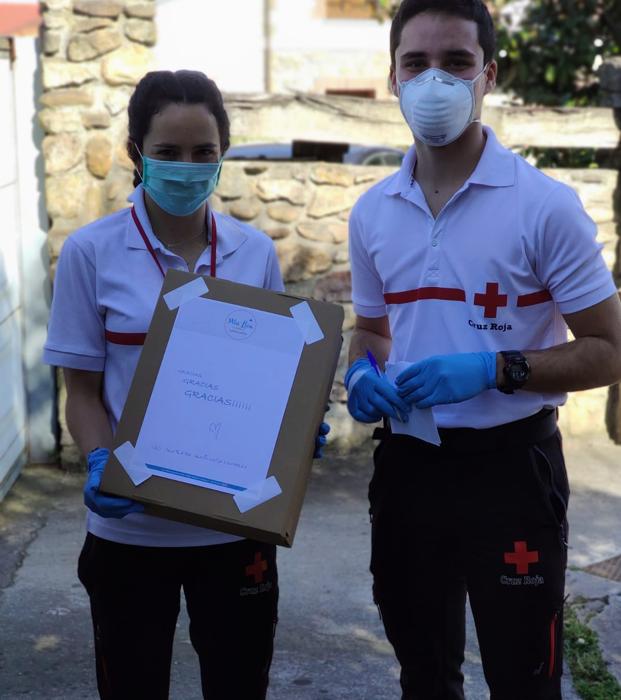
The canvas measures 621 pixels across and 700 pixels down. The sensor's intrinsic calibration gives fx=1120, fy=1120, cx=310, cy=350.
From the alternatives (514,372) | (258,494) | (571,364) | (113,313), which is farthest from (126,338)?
(571,364)

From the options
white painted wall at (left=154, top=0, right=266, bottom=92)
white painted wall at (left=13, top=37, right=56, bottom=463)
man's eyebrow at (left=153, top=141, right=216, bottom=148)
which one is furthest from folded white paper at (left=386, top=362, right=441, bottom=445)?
white painted wall at (left=154, top=0, right=266, bottom=92)

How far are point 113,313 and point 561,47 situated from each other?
6086 millimetres

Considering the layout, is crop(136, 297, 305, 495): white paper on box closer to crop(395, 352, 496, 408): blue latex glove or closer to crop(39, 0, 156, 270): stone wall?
crop(395, 352, 496, 408): blue latex glove

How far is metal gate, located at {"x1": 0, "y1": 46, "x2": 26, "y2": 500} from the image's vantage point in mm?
5180

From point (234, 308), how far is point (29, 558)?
2.62 meters

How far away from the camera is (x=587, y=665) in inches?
143

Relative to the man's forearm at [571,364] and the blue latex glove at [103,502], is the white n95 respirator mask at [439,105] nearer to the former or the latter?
the man's forearm at [571,364]

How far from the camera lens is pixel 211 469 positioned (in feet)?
7.54

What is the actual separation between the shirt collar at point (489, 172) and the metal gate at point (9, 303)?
2994mm

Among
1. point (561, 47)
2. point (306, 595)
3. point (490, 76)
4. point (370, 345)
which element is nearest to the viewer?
point (490, 76)

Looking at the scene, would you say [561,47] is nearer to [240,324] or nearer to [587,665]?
[587,665]

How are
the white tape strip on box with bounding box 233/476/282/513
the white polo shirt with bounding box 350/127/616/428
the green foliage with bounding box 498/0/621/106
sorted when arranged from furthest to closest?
the green foliage with bounding box 498/0/621/106
the white polo shirt with bounding box 350/127/616/428
the white tape strip on box with bounding box 233/476/282/513

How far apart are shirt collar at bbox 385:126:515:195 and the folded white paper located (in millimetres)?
418

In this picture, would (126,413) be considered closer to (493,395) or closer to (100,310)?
(100,310)
